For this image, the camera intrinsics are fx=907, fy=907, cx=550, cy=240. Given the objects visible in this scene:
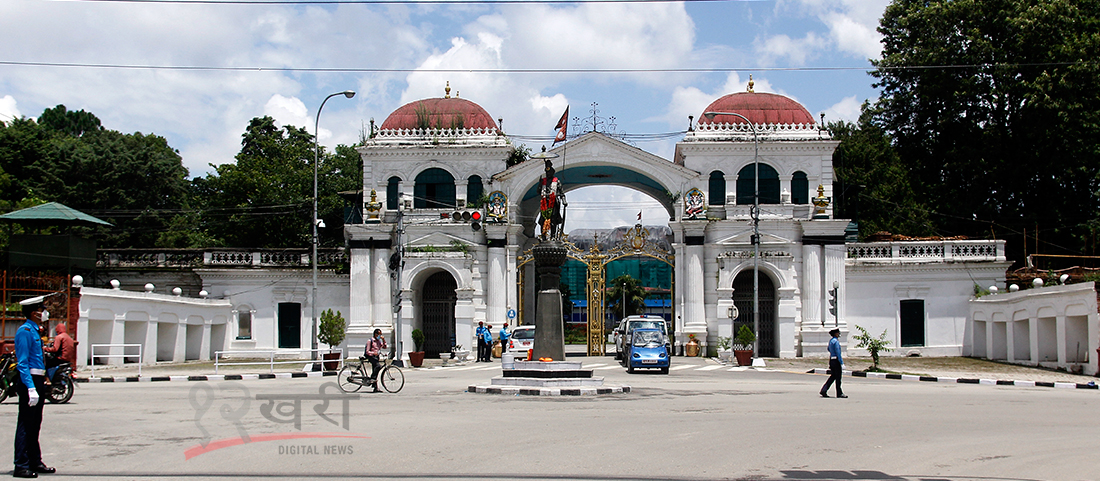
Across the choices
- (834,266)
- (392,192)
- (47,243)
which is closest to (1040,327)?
(834,266)

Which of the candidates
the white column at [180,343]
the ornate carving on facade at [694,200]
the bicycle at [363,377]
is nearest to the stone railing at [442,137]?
the ornate carving on facade at [694,200]

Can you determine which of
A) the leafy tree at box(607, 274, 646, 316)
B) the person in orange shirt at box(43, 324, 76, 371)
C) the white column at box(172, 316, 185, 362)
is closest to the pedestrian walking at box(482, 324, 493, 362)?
the white column at box(172, 316, 185, 362)

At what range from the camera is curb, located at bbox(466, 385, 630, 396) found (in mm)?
18906

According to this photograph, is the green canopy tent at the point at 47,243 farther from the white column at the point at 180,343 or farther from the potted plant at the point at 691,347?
the potted plant at the point at 691,347

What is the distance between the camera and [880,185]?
46500 mm

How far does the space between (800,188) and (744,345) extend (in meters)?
7.74

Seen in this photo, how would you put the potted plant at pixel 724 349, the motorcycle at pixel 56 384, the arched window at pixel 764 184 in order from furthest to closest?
the arched window at pixel 764 184 < the potted plant at pixel 724 349 < the motorcycle at pixel 56 384

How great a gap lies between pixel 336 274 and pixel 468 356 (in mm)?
7057

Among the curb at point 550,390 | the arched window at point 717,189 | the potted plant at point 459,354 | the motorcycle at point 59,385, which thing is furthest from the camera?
the arched window at point 717,189

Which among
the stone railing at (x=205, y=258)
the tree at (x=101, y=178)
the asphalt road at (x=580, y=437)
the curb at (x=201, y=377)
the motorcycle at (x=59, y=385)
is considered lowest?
the curb at (x=201, y=377)

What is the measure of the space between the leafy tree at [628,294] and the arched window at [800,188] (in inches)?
1234

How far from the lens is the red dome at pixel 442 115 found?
38906 millimetres

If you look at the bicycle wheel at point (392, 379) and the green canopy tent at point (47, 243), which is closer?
the bicycle wheel at point (392, 379)

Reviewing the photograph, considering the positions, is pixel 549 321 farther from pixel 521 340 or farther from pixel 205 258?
pixel 205 258
